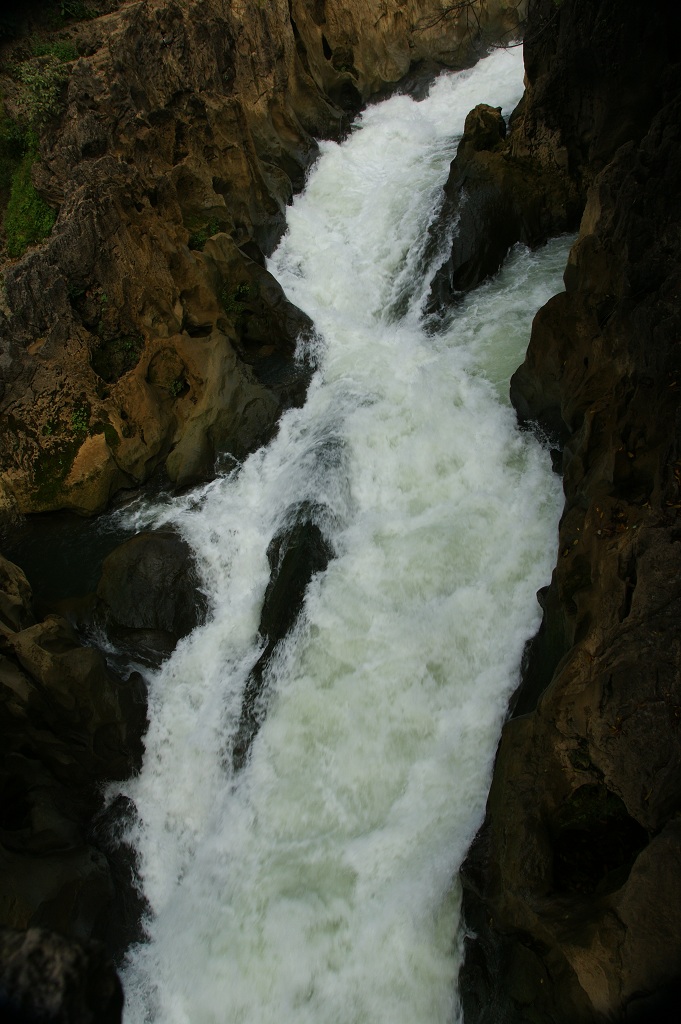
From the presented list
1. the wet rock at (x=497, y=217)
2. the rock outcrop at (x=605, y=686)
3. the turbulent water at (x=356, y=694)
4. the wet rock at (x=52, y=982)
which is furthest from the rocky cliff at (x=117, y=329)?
the rock outcrop at (x=605, y=686)

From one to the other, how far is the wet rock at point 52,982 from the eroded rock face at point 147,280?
27.2ft

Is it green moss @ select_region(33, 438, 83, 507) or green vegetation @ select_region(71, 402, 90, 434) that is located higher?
green vegetation @ select_region(71, 402, 90, 434)

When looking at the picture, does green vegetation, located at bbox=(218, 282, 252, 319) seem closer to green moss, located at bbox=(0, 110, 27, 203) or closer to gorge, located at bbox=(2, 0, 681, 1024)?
gorge, located at bbox=(2, 0, 681, 1024)

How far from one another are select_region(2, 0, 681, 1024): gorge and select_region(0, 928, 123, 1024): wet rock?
10.6 feet

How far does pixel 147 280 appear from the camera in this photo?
1052cm

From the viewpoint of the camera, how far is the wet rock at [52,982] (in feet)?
5.70

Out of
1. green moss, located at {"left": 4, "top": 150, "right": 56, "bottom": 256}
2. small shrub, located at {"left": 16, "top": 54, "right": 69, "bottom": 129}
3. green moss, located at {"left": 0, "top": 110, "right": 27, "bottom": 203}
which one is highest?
small shrub, located at {"left": 16, "top": 54, "right": 69, "bottom": 129}

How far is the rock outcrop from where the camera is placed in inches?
163

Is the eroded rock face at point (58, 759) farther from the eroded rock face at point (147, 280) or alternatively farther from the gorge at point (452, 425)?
the eroded rock face at point (147, 280)

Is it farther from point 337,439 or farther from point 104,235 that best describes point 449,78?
point 337,439

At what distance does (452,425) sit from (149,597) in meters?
4.59

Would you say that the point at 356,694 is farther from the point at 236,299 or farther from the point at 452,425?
the point at 236,299

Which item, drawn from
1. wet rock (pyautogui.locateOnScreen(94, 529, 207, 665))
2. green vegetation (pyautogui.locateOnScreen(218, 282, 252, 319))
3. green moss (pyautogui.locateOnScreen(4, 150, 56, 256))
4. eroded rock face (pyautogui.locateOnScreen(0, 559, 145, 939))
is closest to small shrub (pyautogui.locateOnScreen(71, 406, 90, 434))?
wet rock (pyautogui.locateOnScreen(94, 529, 207, 665))

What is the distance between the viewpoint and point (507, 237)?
11.6 metres
